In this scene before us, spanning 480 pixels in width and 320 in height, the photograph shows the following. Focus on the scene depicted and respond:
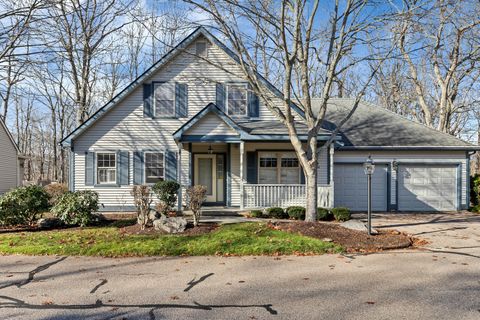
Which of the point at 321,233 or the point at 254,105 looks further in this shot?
the point at 254,105

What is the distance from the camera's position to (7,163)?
81.7 ft

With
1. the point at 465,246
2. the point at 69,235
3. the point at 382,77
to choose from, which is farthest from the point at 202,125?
→ the point at 382,77

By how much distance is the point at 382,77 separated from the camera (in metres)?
28.5

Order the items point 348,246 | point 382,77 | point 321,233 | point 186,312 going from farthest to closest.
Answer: point 382,77, point 321,233, point 348,246, point 186,312

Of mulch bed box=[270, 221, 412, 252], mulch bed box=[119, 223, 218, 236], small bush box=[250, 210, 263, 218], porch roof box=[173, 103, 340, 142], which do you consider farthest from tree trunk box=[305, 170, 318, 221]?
porch roof box=[173, 103, 340, 142]

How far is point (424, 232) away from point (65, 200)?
442 inches

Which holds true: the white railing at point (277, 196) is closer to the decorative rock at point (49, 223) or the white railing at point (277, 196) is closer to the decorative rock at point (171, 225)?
the decorative rock at point (171, 225)

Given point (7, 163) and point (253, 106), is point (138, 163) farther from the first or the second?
point (7, 163)

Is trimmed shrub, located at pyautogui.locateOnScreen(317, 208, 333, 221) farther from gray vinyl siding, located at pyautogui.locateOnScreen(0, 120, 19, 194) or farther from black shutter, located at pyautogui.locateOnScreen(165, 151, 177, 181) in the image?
gray vinyl siding, located at pyautogui.locateOnScreen(0, 120, 19, 194)

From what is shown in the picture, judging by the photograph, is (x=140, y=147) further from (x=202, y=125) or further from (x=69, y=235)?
(x=69, y=235)

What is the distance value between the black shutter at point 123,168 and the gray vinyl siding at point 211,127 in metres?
3.45

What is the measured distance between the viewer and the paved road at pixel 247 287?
4512mm

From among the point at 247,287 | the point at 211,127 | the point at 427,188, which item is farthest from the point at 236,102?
the point at 247,287

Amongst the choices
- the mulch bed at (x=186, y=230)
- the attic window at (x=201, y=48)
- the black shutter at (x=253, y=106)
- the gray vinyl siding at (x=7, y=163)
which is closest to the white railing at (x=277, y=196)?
the mulch bed at (x=186, y=230)
